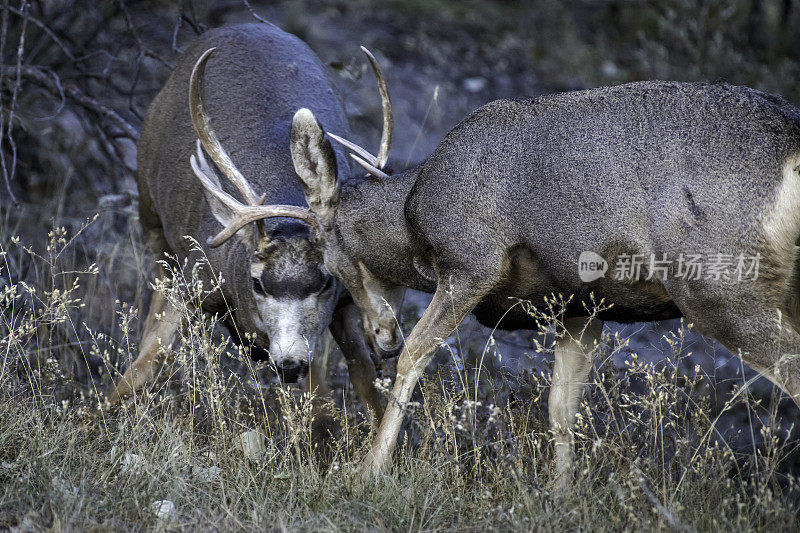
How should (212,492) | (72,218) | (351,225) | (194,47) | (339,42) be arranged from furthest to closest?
(339,42)
(72,218)
(194,47)
(351,225)
(212,492)

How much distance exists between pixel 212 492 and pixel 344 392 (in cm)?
179

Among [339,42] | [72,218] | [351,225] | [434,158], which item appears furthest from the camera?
[339,42]

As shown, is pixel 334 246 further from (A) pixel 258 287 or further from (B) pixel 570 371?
(B) pixel 570 371

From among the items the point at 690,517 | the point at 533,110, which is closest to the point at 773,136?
the point at 533,110

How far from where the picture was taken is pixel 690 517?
3756 mm

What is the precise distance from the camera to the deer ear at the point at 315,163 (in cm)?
467

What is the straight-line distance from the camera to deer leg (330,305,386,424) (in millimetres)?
5773

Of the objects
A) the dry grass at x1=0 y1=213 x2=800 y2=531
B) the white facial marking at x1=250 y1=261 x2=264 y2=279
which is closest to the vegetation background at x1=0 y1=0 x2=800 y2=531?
the dry grass at x1=0 y1=213 x2=800 y2=531

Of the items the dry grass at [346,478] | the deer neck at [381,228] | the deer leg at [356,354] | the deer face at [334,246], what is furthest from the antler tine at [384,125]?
the dry grass at [346,478]

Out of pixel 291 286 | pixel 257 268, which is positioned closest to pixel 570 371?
pixel 291 286

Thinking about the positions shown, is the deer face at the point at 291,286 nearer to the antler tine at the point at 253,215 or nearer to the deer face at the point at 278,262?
the deer face at the point at 278,262

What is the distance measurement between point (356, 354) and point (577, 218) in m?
2.20

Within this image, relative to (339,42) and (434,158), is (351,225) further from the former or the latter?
(339,42)

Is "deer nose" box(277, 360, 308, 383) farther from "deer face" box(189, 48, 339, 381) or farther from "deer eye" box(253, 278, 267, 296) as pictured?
"deer eye" box(253, 278, 267, 296)
